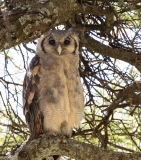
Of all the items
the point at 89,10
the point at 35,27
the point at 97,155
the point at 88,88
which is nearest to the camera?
the point at 97,155

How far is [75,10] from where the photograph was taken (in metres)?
3.18

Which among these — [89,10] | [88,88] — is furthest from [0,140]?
[89,10]

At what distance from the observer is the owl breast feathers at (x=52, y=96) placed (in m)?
3.10

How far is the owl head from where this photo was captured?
3.43 metres

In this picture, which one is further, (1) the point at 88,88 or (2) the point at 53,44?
(1) the point at 88,88

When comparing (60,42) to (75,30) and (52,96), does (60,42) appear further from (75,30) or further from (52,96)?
(52,96)

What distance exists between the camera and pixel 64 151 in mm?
2512

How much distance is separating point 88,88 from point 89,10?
0.80 m

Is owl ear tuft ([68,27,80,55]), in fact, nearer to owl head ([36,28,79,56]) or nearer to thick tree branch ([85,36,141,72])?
owl head ([36,28,79,56])

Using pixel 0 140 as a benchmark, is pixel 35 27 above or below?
above

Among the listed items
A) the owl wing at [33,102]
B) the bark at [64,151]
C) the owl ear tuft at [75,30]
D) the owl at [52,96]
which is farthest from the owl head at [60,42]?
the bark at [64,151]

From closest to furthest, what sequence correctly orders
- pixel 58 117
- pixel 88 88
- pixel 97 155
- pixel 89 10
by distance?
pixel 97 155
pixel 58 117
pixel 89 10
pixel 88 88

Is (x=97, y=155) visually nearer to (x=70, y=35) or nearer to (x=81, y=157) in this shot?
(x=81, y=157)

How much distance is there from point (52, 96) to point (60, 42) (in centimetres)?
60
